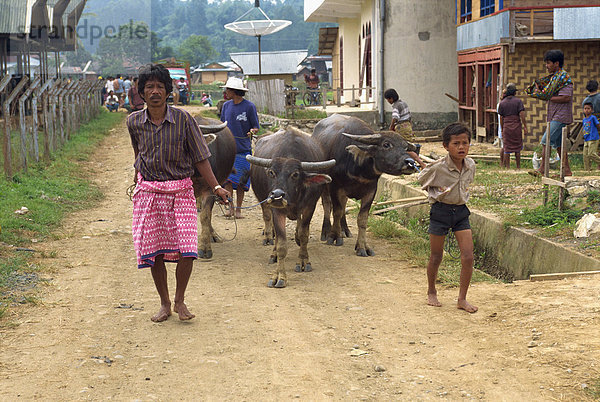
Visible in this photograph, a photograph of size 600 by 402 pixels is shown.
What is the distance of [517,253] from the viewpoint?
7.96 meters

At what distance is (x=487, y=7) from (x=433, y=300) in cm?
1268

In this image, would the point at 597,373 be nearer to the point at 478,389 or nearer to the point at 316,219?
the point at 478,389

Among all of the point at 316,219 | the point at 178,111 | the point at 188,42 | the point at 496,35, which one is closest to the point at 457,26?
the point at 496,35

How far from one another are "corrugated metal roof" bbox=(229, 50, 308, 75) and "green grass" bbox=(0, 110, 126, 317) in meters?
29.0

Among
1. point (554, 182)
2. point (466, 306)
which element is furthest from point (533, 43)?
point (466, 306)

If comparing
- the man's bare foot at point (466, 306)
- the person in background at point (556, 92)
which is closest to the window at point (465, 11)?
the person in background at point (556, 92)

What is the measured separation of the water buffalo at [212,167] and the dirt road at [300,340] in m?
0.64

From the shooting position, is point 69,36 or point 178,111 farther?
point 69,36

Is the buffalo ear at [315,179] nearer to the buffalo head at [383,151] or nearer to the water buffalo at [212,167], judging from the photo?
the buffalo head at [383,151]

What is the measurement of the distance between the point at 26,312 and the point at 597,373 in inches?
174

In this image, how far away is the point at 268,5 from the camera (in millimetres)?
171875

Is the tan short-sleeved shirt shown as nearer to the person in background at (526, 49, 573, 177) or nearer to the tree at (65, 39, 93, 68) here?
the person in background at (526, 49, 573, 177)

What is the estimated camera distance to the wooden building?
14.5 meters

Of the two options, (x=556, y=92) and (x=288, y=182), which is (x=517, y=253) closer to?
(x=288, y=182)
